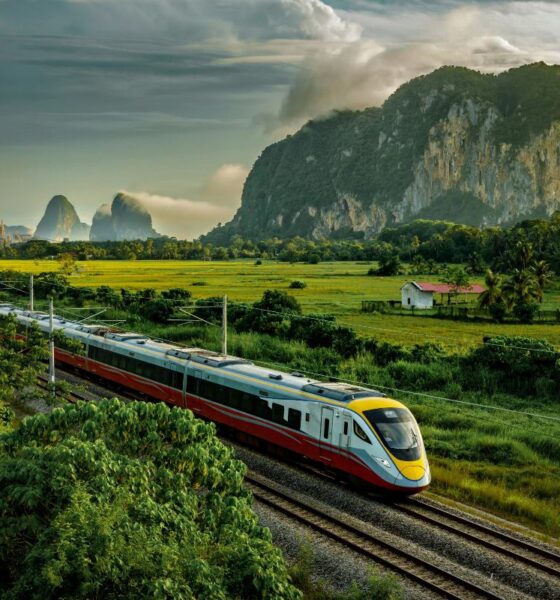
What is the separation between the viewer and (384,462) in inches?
795

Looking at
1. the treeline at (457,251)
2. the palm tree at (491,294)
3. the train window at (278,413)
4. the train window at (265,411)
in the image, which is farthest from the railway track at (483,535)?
the treeline at (457,251)

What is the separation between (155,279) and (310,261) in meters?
74.1

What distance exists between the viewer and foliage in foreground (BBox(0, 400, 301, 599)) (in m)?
9.35

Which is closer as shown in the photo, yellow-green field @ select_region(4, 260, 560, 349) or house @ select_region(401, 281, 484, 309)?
yellow-green field @ select_region(4, 260, 560, 349)

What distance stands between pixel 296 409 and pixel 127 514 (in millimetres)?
13313

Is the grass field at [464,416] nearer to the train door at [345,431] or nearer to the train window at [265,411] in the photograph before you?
the train door at [345,431]

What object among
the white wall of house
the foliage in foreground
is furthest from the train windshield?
the white wall of house

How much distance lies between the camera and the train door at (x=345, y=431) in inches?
829

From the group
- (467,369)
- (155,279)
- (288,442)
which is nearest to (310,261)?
(155,279)

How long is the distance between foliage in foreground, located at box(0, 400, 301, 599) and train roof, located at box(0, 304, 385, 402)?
9687 millimetres

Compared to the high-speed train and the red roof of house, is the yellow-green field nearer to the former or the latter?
the red roof of house

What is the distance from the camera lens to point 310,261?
17888 centimetres

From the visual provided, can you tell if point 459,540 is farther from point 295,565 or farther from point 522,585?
point 295,565

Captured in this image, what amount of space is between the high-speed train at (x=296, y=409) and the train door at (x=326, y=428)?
0.03 m
